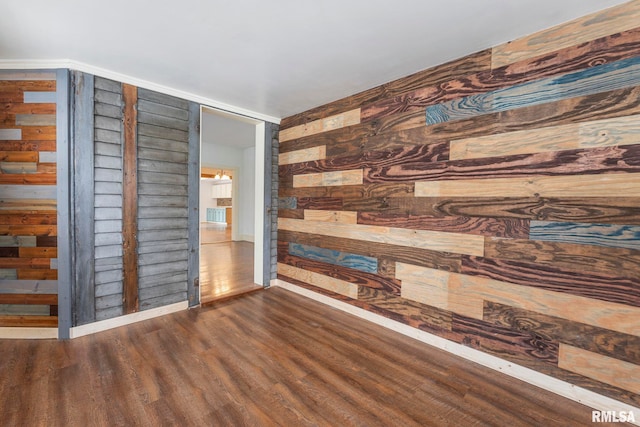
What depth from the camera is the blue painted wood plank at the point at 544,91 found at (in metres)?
1.47

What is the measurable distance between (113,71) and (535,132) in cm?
342

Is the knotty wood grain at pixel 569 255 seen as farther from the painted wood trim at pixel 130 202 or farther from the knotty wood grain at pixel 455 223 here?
the painted wood trim at pixel 130 202

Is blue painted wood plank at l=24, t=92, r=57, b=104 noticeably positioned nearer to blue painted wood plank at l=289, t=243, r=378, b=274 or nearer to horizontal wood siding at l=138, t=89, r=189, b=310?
horizontal wood siding at l=138, t=89, r=189, b=310

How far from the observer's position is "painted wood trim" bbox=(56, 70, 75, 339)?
2.19 m

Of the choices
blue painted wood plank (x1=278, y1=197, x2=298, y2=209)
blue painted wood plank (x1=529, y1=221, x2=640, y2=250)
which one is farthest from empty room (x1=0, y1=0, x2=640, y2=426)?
blue painted wood plank (x1=278, y1=197, x2=298, y2=209)

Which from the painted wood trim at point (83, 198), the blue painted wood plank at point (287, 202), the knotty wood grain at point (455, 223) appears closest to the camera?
the knotty wood grain at point (455, 223)

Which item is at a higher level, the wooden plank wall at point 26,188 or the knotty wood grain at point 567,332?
the wooden plank wall at point 26,188

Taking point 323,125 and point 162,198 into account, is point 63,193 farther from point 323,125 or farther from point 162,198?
point 323,125

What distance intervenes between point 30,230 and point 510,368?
3877mm

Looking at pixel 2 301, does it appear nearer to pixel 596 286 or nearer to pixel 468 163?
pixel 468 163

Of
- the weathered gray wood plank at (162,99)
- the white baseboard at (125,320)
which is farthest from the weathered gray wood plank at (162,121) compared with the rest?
the white baseboard at (125,320)

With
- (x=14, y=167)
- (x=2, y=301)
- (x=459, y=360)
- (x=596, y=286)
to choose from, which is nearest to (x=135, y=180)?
(x=14, y=167)

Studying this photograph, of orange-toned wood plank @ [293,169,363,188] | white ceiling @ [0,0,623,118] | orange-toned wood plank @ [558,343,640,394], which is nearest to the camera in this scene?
orange-toned wood plank @ [558,343,640,394]

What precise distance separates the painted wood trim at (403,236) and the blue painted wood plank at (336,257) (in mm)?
194
